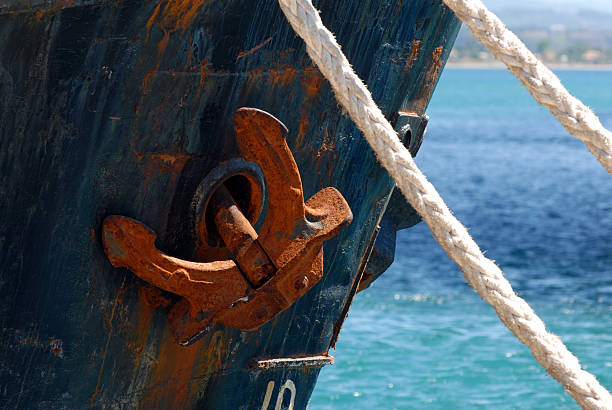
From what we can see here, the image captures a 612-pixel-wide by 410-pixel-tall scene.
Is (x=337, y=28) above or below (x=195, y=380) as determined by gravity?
above

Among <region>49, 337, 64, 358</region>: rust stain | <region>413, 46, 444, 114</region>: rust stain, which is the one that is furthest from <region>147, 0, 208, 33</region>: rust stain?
<region>413, 46, 444, 114</region>: rust stain

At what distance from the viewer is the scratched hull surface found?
1.72m

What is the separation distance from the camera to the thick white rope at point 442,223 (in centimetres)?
171

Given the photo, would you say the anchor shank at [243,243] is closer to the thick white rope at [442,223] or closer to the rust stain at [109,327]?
the rust stain at [109,327]

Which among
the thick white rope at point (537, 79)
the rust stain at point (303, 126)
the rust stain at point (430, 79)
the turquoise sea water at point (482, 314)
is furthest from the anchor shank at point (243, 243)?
the turquoise sea water at point (482, 314)

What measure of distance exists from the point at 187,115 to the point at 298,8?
0.35 metres

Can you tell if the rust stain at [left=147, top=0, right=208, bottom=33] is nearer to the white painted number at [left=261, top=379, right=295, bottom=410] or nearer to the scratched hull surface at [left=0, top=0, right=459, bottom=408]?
the scratched hull surface at [left=0, top=0, right=459, bottom=408]

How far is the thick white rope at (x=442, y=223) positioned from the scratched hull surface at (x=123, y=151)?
0.78ft

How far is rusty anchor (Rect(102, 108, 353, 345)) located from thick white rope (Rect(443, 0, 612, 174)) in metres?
0.48

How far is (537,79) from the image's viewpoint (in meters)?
1.94

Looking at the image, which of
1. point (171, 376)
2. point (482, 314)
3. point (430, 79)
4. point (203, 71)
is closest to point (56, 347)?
point (171, 376)

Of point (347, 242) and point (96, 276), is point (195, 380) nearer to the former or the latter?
point (96, 276)

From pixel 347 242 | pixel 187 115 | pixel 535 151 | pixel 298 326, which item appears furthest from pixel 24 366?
pixel 535 151

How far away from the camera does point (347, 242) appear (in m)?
2.58
